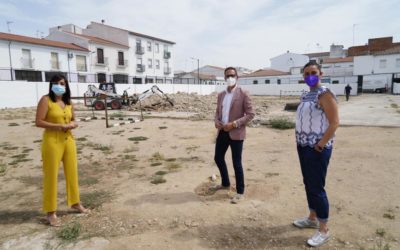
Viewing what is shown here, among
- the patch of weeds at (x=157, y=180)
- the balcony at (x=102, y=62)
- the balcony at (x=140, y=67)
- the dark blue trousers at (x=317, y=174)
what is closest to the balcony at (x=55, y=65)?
the balcony at (x=102, y=62)

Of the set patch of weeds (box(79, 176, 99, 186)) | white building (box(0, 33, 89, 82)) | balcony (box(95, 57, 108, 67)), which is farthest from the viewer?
balcony (box(95, 57, 108, 67))

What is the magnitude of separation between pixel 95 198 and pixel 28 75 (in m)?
33.9

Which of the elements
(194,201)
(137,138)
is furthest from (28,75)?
(194,201)

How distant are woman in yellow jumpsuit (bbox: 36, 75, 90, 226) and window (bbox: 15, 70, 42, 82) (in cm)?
3319

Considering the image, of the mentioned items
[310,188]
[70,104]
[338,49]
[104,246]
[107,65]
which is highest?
[338,49]

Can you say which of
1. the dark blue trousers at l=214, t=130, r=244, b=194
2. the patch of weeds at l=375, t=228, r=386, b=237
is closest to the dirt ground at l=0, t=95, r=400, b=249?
the patch of weeds at l=375, t=228, r=386, b=237

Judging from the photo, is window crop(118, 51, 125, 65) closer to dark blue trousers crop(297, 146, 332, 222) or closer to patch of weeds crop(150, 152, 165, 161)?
patch of weeds crop(150, 152, 165, 161)

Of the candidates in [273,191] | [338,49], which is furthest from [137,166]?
[338,49]

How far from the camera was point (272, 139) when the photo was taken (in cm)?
873

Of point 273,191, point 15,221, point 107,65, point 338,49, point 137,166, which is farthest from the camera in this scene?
point 338,49

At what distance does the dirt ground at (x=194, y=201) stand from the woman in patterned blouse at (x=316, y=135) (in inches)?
15.0

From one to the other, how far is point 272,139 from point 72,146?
249 inches

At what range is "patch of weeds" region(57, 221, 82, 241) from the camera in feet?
10.3

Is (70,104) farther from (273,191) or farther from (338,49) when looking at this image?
(338,49)
